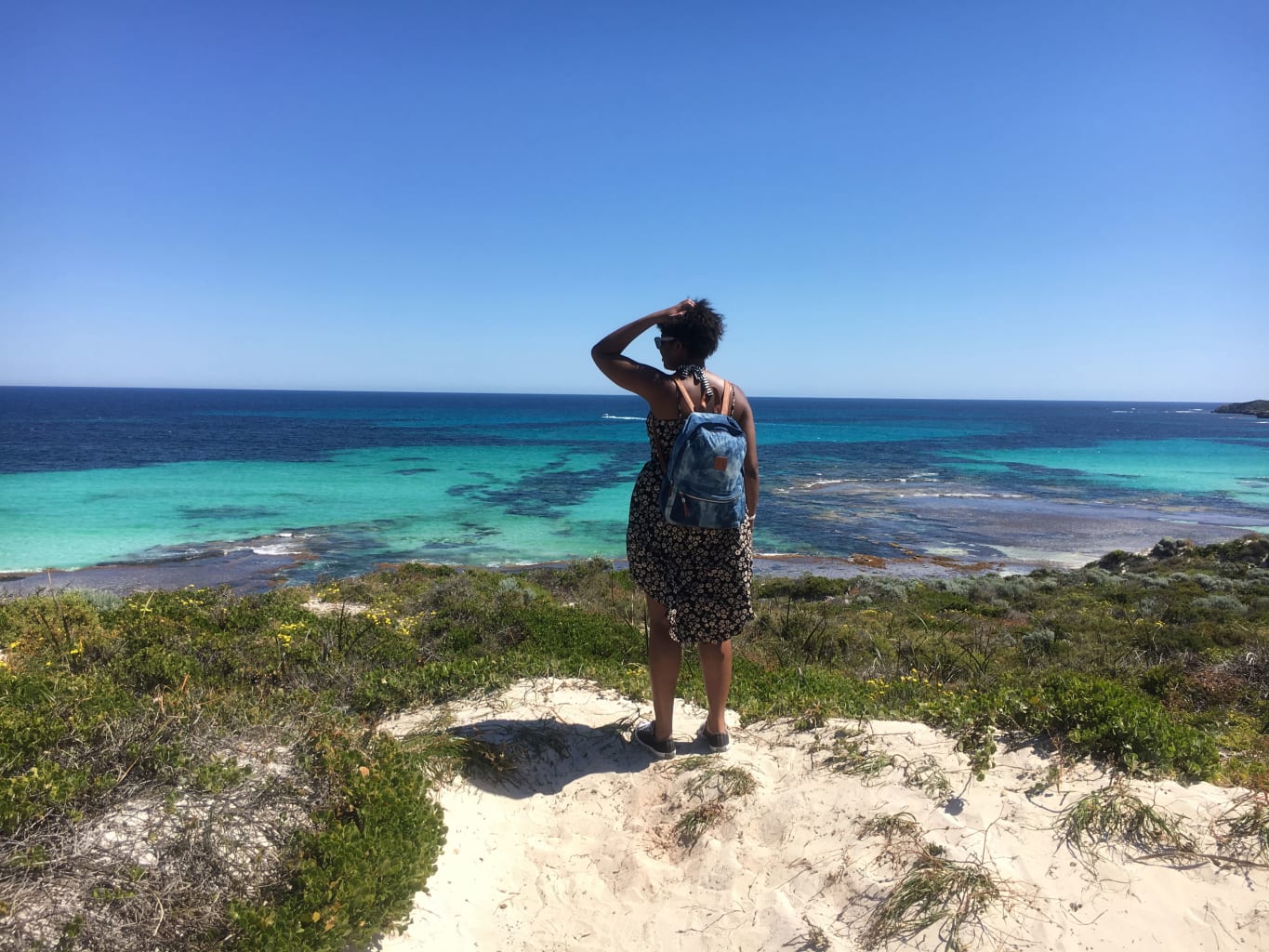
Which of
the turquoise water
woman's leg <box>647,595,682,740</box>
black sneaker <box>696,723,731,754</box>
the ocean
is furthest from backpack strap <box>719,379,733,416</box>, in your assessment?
→ the turquoise water

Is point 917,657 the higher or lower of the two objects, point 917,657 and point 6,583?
the higher

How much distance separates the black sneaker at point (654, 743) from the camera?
3709mm

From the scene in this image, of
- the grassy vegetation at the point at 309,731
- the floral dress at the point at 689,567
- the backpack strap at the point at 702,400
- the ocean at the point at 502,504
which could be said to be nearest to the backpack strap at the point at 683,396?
the backpack strap at the point at 702,400

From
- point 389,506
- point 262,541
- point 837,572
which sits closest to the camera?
point 837,572

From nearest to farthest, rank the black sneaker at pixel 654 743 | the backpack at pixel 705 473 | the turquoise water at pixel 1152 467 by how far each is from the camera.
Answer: the backpack at pixel 705 473 < the black sneaker at pixel 654 743 < the turquoise water at pixel 1152 467

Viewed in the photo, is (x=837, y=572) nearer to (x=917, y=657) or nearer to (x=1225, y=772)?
(x=917, y=657)

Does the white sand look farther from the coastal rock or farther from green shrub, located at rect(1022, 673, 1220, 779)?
the coastal rock

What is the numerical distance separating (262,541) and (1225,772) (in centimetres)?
2316

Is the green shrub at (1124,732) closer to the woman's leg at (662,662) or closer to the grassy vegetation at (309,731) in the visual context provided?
the grassy vegetation at (309,731)

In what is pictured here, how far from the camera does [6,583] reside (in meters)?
15.7

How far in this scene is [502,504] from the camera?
3016cm

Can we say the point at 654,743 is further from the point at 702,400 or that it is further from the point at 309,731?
the point at 702,400

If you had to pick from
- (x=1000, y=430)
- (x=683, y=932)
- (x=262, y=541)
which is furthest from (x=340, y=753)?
(x=1000, y=430)

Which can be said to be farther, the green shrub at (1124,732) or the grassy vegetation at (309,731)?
the green shrub at (1124,732)
